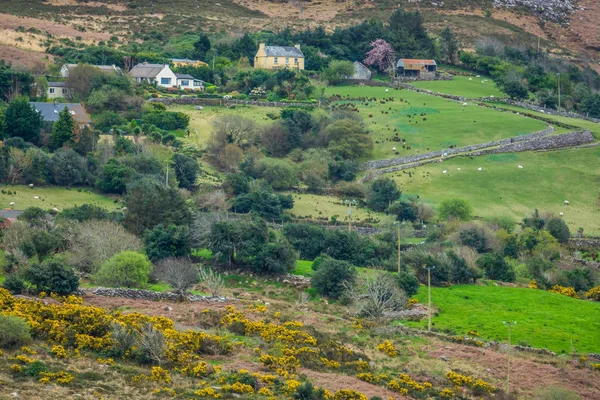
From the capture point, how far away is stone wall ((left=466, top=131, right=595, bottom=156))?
115 meters

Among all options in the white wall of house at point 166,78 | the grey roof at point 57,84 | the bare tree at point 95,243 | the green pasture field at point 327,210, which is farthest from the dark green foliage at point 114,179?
the white wall of house at point 166,78

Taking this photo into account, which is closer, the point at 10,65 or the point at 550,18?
the point at 10,65

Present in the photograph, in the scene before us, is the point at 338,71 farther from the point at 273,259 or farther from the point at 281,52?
the point at 273,259

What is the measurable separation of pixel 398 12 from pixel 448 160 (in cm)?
5179

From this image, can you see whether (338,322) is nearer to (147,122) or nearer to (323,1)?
(147,122)

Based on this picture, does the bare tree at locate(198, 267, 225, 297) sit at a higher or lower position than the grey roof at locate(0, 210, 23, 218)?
higher

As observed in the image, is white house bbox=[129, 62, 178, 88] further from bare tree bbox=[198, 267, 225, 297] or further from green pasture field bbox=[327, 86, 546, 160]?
bare tree bbox=[198, 267, 225, 297]

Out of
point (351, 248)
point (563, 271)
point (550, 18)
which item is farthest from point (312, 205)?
point (550, 18)

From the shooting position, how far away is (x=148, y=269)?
2672 inches

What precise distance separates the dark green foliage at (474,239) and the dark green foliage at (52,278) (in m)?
34.6

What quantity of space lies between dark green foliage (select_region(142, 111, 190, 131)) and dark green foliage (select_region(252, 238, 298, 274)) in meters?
37.4

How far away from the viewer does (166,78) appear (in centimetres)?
12512

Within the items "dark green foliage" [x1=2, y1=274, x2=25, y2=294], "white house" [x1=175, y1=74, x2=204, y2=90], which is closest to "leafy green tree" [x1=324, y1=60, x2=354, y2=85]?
"white house" [x1=175, y1=74, x2=204, y2=90]

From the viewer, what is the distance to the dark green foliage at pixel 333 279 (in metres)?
70.1
